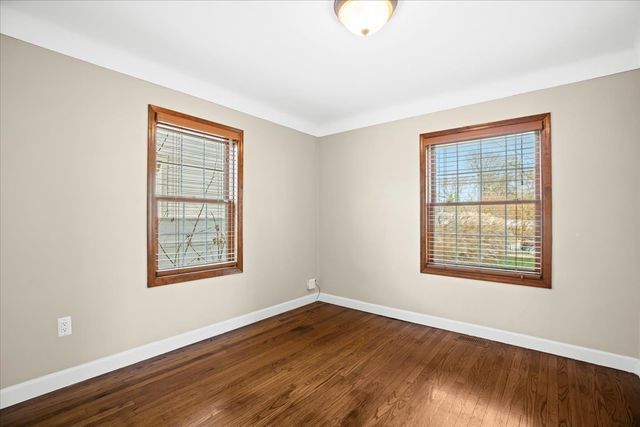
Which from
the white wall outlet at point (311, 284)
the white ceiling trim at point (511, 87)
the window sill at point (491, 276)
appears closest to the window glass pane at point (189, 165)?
the white wall outlet at point (311, 284)

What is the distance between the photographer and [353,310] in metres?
4.07

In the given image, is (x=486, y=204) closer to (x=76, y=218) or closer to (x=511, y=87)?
(x=511, y=87)

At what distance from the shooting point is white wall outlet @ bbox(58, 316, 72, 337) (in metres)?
2.22

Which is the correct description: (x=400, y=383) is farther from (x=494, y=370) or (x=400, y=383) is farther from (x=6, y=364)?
(x=6, y=364)

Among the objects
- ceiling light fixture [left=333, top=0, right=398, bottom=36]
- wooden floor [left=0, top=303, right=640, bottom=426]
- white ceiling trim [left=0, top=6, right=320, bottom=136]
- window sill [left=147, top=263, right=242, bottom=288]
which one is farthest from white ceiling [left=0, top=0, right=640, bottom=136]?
wooden floor [left=0, top=303, right=640, bottom=426]

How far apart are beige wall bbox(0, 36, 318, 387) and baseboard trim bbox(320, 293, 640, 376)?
2.01m

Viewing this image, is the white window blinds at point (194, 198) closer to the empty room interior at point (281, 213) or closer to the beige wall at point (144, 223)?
the empty room interior at point (281, 213)

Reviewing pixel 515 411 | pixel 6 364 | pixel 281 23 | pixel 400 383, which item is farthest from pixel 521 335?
A: pixel 6 364

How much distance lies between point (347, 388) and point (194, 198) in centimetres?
220

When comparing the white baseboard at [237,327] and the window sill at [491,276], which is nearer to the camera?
the white baseboard at [237,327]

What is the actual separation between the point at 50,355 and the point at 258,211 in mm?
2176

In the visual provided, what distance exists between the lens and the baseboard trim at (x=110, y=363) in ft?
6.73

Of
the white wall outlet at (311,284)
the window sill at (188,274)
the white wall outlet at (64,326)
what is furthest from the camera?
the white wall outlet at (311,284)

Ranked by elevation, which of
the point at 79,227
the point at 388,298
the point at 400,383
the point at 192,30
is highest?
the point at 192,30
